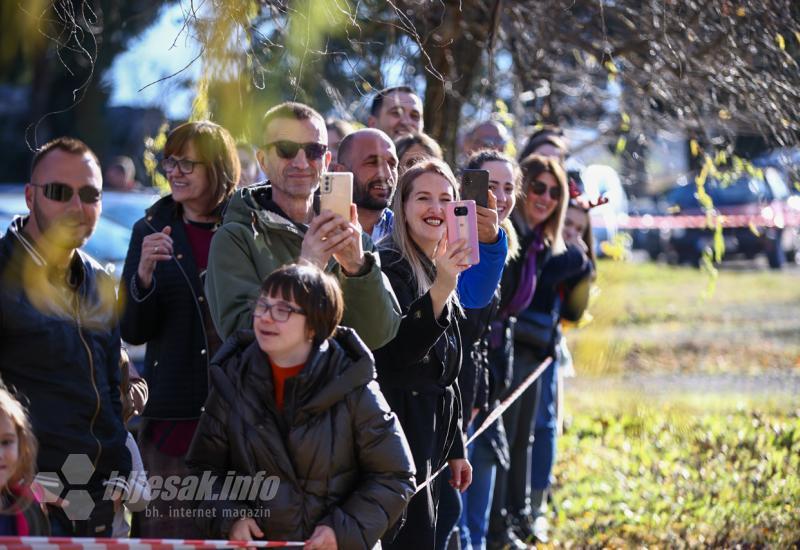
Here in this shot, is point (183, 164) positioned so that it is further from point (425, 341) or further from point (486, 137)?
point (486, 137)

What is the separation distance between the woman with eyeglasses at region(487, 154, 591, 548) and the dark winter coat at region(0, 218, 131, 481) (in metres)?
2.95

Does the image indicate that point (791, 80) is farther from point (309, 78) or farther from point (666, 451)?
point (309, 78)

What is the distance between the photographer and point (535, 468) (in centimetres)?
803

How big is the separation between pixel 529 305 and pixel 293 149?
3.20 metres

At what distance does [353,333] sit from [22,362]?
1075mm

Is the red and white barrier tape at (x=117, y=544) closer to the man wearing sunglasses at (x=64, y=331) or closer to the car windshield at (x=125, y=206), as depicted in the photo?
the man wearing sunglasses at (x=64, y=331)

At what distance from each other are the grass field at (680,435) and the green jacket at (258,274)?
326 centimetres

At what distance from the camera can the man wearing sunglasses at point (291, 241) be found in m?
4.36

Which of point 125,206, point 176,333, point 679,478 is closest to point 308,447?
point 176,333

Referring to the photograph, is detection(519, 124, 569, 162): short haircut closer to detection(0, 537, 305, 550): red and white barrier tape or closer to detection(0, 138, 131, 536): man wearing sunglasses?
detection(0, 138, 131, 536): man wearing sunglasses

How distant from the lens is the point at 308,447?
390cm

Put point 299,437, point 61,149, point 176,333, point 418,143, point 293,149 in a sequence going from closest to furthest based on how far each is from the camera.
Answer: point 299,437
point 61,149
point 293,149
point 176,333
point 418,143

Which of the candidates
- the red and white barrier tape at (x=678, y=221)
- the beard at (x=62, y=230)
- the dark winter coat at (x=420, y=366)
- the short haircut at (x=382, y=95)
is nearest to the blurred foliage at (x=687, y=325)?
the red and white barrier tape at (x=678, y=221)

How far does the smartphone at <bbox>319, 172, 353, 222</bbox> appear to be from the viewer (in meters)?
4.32
